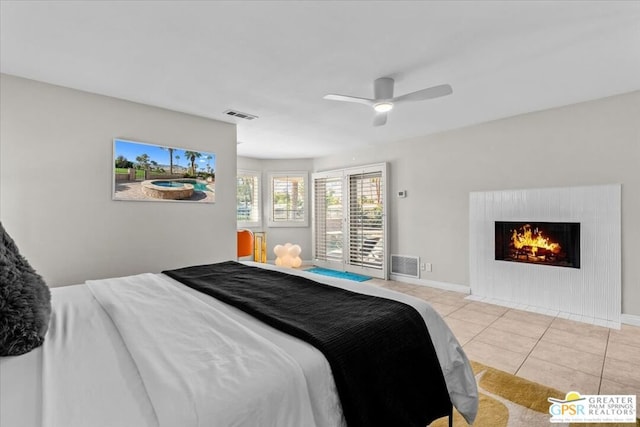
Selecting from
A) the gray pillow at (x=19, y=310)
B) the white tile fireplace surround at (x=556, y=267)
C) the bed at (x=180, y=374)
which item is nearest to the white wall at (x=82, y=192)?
the bed at (x=180, y=374)

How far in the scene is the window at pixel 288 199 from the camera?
691 centimetres

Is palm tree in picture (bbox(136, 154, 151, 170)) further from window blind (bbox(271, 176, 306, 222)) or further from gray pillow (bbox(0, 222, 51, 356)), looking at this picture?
window blind (bbox(271, 176, 306, 222))

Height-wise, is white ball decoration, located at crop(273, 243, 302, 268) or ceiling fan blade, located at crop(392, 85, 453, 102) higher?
ceiling fan blade, located at crop(392, 85, 453, 102)

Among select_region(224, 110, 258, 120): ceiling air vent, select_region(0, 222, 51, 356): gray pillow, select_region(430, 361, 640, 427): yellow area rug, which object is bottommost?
select_region(430, 361, 640, 427): yellow area rug

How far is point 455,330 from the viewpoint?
3.22 metres

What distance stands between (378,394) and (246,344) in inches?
20.8

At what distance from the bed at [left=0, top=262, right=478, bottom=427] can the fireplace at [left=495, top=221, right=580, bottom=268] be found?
3.01m

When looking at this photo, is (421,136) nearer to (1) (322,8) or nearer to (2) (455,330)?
(2) (455,330)

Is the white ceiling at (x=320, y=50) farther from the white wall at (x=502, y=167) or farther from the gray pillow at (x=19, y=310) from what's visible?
the gray pillow at (x=19, y=310)

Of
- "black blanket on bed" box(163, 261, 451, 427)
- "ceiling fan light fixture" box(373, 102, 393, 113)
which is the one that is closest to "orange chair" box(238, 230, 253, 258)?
"ceiling fan light fixture" box(373, 102, 393, 113)

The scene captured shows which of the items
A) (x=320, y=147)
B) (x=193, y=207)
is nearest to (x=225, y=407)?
(x=193, y=207)

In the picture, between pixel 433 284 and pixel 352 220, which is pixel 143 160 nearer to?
pixel 352 220

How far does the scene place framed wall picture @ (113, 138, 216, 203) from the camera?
3.44 m

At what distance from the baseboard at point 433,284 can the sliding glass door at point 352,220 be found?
242mm
